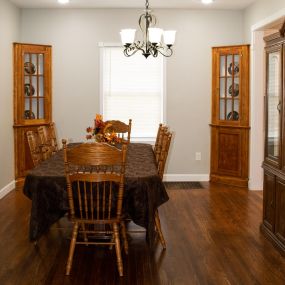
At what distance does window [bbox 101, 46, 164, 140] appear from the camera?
746 centimetres

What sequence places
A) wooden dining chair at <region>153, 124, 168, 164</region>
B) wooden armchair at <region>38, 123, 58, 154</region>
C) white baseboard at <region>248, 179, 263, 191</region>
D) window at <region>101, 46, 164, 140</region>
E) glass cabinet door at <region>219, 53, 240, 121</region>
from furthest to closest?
1. window at <region>101, 46, 164, 140</region>
2. glass cabinet door at <region>219, 53, 240, 121</region>
3. white baseboard at <region>248, 179, 263, 191</region>
4. wooden armchair at <region>38, 123, 58, 154</region>
5. wooden dining chair at <region>153, 124, 168, 164</region>

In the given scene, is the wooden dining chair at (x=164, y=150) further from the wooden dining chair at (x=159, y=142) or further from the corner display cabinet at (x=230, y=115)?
the corner display cabinet at (x=230, y=115)

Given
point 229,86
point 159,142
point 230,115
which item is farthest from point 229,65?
point 159,142

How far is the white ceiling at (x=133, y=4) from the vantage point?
266 inches

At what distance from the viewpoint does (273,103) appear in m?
4.46

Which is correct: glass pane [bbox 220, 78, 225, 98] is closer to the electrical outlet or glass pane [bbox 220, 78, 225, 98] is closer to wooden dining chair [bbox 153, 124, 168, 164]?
the electrical outlet

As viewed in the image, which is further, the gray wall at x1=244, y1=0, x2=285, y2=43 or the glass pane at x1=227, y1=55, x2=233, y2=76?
the glass pane at x1=227, y1=55, x2=233, y2=76

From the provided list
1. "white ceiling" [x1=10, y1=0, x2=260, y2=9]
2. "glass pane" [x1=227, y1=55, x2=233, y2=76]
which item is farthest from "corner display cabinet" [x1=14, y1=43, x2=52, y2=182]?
"glass pane" [x1=227, y1=55, x2=233, y2=76]

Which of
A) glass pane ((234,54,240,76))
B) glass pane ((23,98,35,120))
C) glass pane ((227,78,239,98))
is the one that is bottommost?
glass pane ((23,98,35,120))

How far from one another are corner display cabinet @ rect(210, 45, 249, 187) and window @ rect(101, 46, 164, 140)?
33.5 inches

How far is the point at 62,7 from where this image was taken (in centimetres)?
718

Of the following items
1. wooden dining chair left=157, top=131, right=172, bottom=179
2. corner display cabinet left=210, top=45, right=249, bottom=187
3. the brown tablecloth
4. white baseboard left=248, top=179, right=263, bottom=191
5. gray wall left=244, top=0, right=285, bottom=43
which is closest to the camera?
the brown tablecloth

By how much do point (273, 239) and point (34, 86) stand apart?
14.3 ft

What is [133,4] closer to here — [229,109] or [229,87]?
[229,87]
